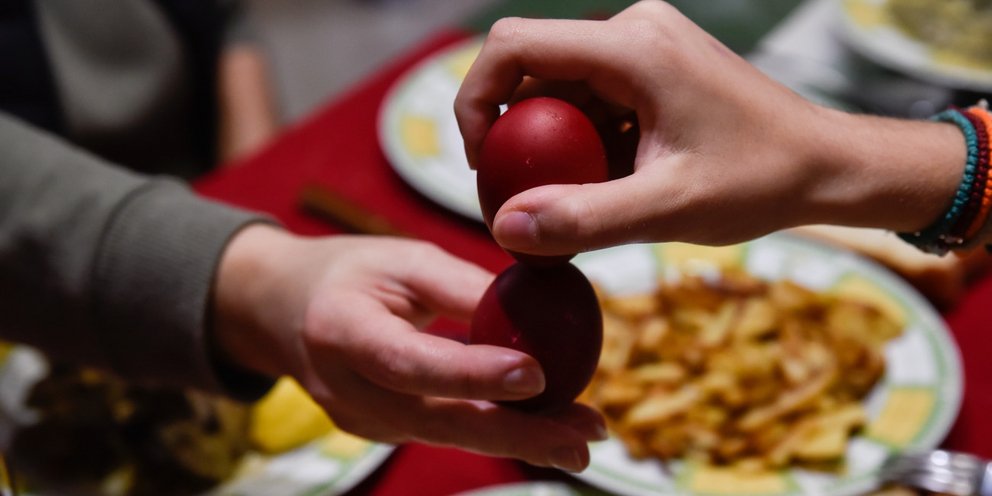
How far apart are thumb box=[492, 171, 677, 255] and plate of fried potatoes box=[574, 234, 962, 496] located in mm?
319

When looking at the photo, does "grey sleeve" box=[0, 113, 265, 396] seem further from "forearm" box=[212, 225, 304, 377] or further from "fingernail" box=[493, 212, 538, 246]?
"fingernail" box=[493, 212, 538, 246]

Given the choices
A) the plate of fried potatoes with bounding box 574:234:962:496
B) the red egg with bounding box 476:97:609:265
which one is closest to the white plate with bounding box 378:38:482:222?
the plate of fried potatoes with bounding box 574:234:962:496

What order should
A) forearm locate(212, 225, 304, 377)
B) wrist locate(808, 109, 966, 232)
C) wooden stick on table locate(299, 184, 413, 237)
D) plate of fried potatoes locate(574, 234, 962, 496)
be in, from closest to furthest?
1. wrist locate(808, 109, 966, 232)
2. forearm locate(212, 225, 304, 377)
3. plate of fried potatoes locate(574, 234, 962, 496)
4. wooden stick on table locate(299, 184, 413, 237)

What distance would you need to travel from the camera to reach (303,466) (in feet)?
2.60

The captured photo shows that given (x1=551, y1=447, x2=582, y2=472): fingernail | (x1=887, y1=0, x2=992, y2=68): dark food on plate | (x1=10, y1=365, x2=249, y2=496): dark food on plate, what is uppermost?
(x1=887, y1=0, x2=992, y2=68): dark food on plate

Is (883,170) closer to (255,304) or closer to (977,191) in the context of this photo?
(977,191)

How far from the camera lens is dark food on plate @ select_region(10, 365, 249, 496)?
78 cm

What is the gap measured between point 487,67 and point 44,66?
97 centimetres

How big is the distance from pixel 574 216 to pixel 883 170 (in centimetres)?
23

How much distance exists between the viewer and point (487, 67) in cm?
43

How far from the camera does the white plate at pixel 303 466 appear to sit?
2.50ft

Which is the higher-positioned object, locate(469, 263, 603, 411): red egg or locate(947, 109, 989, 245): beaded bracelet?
locate(947, 109, 989, 245): beaded bracelet

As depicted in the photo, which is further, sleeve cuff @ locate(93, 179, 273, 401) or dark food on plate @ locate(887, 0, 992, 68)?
dark food on plate @ locate(887, 0, 992, 68)

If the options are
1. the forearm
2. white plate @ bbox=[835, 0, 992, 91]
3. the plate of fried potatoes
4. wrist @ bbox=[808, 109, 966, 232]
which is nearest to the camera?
wrist @ bbox=[808, 109, 966, 232]
